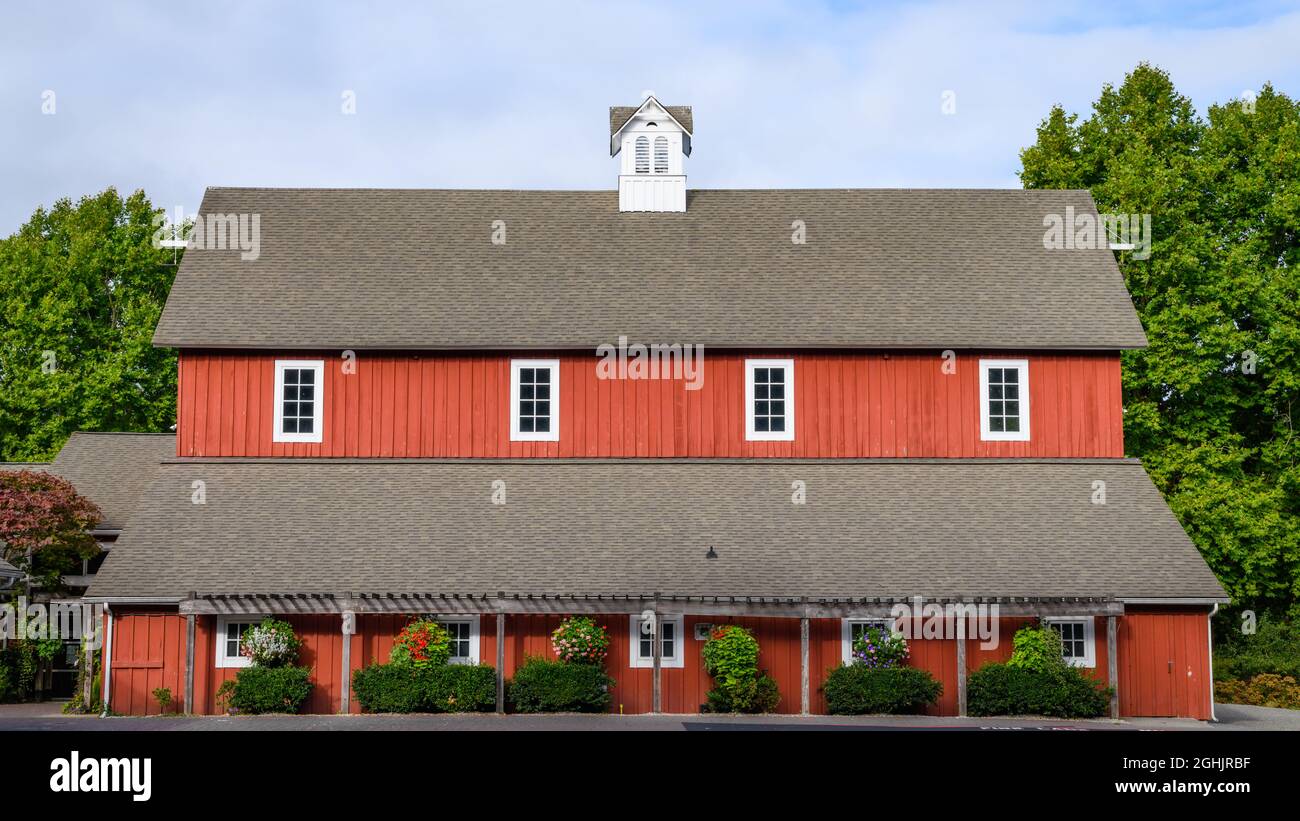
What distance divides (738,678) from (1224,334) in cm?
1948

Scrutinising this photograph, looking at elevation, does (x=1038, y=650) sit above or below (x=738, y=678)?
above

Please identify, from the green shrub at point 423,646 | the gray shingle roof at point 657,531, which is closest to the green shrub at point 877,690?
the gray shingle roof at point 657,531

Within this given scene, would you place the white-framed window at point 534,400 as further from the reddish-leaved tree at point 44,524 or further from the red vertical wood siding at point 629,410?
the reddish-leaved tree at point 44,524

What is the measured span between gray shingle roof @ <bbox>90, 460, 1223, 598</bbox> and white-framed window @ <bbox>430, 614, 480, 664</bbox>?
851mm

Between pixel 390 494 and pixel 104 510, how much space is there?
798 centimetres

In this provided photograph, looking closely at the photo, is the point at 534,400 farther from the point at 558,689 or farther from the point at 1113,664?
the point at 1113,664

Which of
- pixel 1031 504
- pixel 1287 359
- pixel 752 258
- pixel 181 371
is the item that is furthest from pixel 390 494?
pixel 1287 359

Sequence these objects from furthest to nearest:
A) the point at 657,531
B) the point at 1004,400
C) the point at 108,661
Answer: the point at 1004,400 < the point at 657,531 < the point at 108,661

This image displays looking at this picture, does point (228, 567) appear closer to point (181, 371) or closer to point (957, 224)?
point (181, 371)

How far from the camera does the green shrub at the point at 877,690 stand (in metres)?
23.9

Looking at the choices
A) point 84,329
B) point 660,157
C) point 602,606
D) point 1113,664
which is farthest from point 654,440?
point 84,329

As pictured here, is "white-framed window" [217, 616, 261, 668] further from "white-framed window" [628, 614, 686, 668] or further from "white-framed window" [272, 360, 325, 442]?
"white-framed window" [628, 614, 686, 668]

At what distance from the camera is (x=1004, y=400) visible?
28.8m

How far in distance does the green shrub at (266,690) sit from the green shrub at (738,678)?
7.24 metres
